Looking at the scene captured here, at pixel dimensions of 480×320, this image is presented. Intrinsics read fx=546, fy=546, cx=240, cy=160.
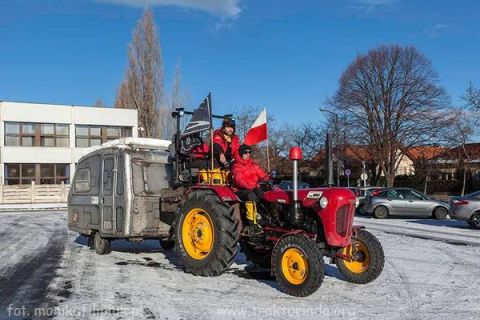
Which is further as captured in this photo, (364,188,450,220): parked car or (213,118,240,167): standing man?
(364,188,450,220): parked car

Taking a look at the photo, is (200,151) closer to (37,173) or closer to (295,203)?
(295,203)

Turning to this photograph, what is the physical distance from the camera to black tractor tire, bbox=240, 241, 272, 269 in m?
8.25

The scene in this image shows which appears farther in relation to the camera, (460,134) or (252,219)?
(460,134)

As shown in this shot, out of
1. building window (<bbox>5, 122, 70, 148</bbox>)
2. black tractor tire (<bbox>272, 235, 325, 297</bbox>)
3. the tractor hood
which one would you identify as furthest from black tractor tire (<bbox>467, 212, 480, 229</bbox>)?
building window (<bbox>5, 122, 70, 148</bbox>)

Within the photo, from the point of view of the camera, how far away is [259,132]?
8.42 m

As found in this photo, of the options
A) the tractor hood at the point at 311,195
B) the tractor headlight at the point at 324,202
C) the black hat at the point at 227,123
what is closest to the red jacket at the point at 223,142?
the black hat at the point at 227,123

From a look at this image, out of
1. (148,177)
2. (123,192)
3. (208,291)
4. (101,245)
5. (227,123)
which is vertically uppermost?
(227,123)

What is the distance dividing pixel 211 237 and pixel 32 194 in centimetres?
2967

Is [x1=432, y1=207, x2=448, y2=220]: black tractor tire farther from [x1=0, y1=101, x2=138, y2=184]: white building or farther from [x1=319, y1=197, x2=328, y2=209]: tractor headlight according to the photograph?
[x1=0, y1=101, x2=138, y2=184]: white building

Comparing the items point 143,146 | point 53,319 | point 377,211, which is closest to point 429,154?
point 377,211

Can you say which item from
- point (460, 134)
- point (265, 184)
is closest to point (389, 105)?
point (460, 134)

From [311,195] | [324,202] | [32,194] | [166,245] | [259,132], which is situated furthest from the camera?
[32,194]

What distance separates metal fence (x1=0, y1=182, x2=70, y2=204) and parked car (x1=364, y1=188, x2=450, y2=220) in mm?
21004

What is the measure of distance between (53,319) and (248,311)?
2057mm
